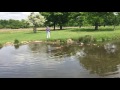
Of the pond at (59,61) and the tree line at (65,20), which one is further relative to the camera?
the tree line at (65,20)

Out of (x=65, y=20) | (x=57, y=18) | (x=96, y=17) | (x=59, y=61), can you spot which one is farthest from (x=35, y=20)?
(x=96, y=17)

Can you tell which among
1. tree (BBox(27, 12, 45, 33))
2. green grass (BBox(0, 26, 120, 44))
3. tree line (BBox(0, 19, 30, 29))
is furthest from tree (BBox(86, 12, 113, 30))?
tree line (BBox(0, 19, 30, 29))

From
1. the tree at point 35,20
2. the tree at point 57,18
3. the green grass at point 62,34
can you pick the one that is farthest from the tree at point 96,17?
the tree at point 35,20

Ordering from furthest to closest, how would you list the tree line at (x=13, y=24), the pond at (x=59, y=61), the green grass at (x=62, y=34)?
Result: the green grass at (x=62, y=34), the tree line at (x=13, y=24), the pond at (x=59, y=61)

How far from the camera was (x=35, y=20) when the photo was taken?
7992mm

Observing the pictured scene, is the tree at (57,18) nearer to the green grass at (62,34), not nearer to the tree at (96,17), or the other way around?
the green grass at (62,34)

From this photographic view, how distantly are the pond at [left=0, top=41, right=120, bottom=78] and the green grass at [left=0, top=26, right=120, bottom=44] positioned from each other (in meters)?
0.27

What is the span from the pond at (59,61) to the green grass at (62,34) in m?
0.27

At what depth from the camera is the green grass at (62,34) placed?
304 inches

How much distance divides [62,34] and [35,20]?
1.04 metres

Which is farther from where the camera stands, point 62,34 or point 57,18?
point 62,34

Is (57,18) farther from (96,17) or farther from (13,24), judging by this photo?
(13,24)

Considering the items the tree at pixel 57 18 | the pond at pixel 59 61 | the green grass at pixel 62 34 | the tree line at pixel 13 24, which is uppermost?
the tree at pixel 57 18
